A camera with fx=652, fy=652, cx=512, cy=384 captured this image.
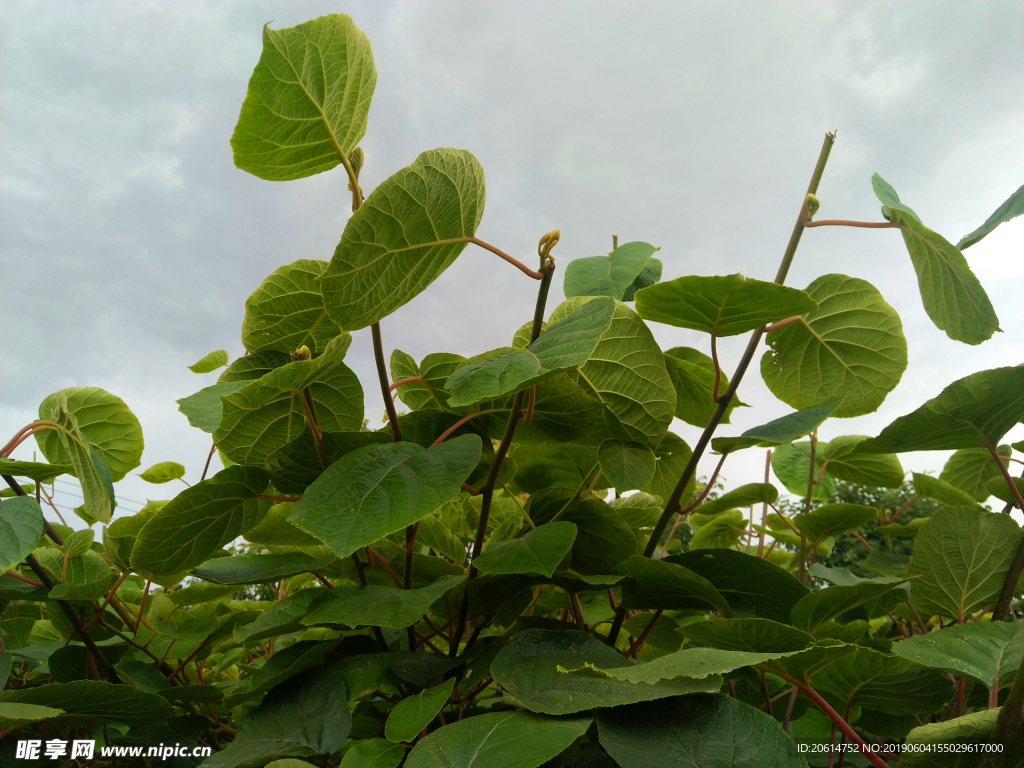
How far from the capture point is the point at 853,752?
0.82 metres

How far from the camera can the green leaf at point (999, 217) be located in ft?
2.52

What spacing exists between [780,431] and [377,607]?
0.47m

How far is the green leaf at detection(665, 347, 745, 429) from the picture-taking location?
0.89 m

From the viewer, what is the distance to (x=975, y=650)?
0.63 metres

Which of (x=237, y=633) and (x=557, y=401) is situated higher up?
(x=557, y=401)

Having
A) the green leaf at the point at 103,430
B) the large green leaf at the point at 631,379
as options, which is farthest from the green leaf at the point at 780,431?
the green leaf at the point at 103,430

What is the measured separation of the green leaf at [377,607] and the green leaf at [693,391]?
16.5 inches

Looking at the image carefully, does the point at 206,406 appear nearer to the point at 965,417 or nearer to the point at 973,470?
the point at 965,417

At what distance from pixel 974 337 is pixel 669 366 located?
0.39m

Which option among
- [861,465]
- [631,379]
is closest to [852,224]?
[631,379]

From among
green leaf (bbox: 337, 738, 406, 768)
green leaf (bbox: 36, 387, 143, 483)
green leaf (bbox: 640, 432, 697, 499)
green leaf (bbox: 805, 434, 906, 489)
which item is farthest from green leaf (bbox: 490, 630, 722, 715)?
green leaf (bbox: 36, 387, 143, 483)

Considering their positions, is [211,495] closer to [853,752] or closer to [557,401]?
[557,401]

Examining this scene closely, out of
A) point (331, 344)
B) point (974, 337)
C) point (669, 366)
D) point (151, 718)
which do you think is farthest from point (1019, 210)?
point (151, 718)

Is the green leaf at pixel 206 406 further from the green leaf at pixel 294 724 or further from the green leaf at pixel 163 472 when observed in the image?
the green leaf at pixel 163 472
